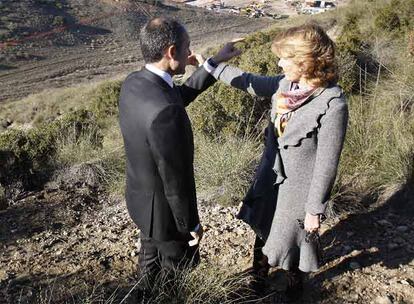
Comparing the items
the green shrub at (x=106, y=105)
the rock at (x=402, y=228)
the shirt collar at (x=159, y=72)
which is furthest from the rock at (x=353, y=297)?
the green shrub at (x=106, y=105)

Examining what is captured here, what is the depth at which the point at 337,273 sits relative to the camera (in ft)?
10.5

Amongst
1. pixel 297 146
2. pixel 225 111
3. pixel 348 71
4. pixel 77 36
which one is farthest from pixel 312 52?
pixel 77 36

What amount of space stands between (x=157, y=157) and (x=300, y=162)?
0.80 meters

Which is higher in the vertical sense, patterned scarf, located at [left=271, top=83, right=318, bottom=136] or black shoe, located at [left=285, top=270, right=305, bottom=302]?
patterned scarf, located at [left=271, top=83, right=318, bottom=136]

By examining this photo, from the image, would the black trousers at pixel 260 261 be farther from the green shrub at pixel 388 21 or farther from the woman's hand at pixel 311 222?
the green shrub at pixel 388 21

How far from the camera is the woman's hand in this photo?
95.6 inches

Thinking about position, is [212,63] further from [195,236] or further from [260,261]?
[260,261]

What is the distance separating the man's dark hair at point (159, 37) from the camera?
2.11 metres

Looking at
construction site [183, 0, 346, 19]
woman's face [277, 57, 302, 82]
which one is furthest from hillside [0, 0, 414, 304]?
construction site [183, 0, 346, 19]

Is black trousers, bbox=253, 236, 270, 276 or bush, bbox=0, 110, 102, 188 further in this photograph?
bush, bbox=0, 110, 102, 188

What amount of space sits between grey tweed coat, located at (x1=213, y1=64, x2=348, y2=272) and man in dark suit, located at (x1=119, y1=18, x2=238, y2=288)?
0.51 metres

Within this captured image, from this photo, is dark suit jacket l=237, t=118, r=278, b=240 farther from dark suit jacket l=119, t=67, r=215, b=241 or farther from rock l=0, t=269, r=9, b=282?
rock l=0, t=269, r=9, b=282

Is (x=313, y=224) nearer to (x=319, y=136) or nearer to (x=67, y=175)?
(x=319, y=136)

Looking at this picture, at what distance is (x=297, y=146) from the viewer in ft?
7.96
